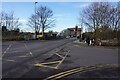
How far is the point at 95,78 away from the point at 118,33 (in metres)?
28.9

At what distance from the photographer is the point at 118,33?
37.7 meters

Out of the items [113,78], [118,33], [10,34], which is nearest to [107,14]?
[118,33]

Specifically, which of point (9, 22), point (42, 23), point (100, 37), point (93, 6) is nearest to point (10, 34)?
point (9, 22)

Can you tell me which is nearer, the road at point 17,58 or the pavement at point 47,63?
the pavement at point 47,63

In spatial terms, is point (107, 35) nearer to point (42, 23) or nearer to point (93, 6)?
point (93, 6)

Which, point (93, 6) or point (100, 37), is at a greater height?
point (93, 6)

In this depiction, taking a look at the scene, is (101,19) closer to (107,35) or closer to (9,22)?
(107,35)

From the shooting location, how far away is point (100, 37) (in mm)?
41188

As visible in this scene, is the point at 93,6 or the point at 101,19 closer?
the point at 101,19

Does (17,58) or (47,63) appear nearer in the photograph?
(47,63)

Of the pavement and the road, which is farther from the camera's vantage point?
the road

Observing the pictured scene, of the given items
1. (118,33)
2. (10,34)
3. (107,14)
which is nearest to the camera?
(118,33)

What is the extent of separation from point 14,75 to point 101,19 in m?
43.3

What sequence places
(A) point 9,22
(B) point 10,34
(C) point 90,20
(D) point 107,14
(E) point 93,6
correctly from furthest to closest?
(A) point 9,22 → (B) point 10,34 → (C) point 90,20 → (E) point 93,6 → (D) point 107,14
